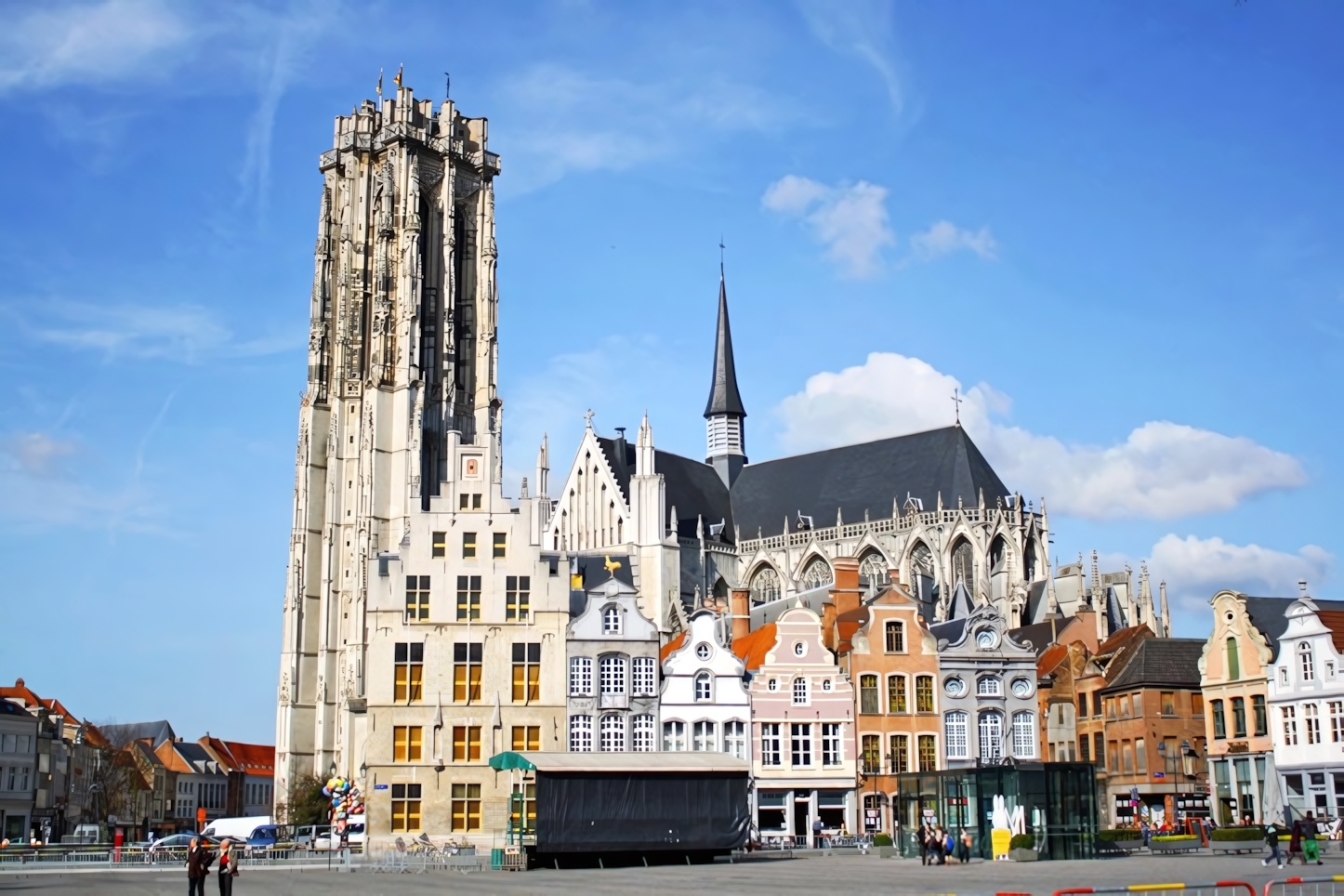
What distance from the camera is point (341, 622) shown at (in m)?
80.4

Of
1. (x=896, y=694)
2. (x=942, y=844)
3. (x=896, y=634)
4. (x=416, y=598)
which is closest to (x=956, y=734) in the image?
(x=896, y=694)

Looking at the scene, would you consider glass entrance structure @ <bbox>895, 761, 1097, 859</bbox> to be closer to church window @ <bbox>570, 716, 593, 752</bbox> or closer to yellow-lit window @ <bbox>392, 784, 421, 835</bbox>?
church window @ <bbox>570, 716, 593, 752</bbox>

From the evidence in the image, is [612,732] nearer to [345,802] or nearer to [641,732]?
[641,732]

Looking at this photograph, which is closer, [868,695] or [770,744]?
[770,744]

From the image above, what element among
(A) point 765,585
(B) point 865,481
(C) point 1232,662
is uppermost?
(B) point 865,481

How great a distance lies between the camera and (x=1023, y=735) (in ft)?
159

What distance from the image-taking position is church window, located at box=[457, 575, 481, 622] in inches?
1585

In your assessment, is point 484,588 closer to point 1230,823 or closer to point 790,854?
point 790,854

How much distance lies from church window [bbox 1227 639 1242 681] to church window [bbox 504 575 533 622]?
21.1 m

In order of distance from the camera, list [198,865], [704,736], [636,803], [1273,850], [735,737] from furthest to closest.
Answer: [735,737] < [704,736] < [636,803] < [1273,850] < [198,865]

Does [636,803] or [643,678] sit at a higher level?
[643,678]

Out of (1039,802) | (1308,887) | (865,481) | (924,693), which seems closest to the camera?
(1308,887)

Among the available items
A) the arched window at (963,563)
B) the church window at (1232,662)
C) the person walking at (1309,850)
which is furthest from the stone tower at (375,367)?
the person walking at (1309,850)

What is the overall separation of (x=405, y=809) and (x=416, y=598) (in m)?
5.26
